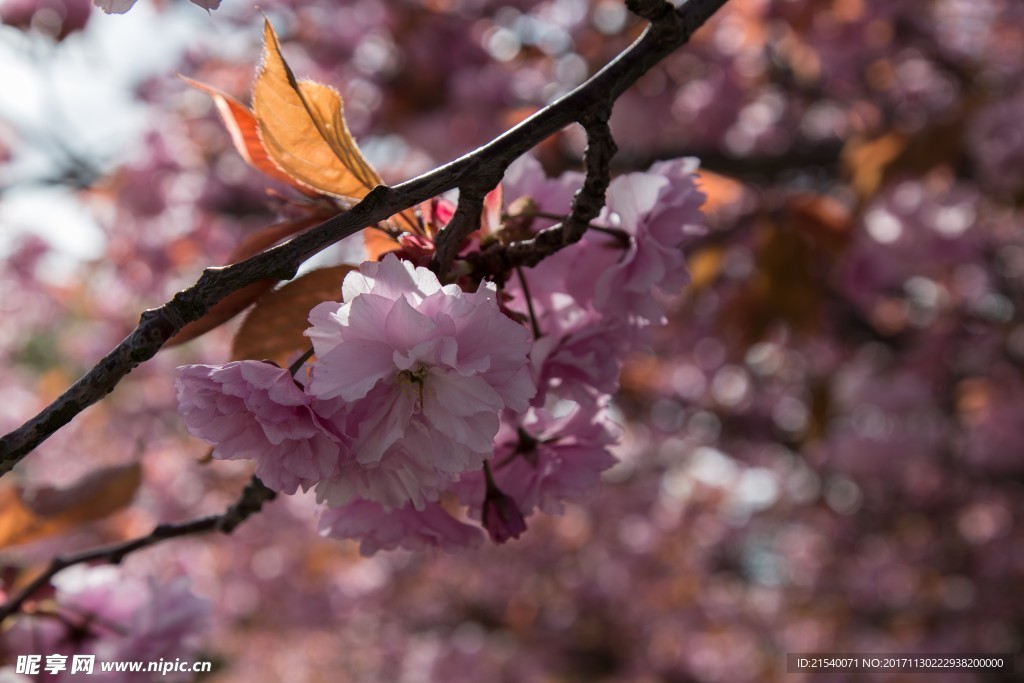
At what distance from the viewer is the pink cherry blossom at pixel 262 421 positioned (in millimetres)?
492

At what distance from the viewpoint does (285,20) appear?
3.12 m

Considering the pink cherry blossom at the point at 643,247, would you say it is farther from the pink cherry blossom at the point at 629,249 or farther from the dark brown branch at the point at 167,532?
the dark brown branch at the point at 167,532

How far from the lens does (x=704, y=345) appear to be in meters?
3.44

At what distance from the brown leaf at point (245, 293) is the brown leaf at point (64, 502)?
37cm

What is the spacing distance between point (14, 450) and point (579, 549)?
4696 millimetres

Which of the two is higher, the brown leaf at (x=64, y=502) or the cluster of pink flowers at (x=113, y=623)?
the brown leaf at (x=64, y=502)

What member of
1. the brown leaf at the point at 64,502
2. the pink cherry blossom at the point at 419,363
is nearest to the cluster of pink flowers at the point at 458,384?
the pink cherry blossom at the point at 419,363

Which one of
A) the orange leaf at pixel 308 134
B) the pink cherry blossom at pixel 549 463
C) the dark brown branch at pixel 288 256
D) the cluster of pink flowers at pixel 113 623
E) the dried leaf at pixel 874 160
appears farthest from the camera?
the dried leaf at pixel 874 160

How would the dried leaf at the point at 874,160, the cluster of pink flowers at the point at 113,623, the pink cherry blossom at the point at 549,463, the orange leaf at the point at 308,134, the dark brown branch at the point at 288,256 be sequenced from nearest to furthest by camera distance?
1. the dark brown branch at the point at 288,256
2. the orange leaf at the point at 308,134
3. the pink cherry blossom at the point at 549,463
4. the cluster of pink flowers at the point at 113,623
5. the dried leaf at the point at 874,160

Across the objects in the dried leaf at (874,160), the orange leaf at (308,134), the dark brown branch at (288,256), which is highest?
the dried leaf at (874,160)

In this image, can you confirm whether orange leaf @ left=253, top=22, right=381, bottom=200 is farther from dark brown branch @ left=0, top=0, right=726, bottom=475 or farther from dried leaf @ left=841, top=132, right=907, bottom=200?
dried leaf @ left=841, top=132, right=907, bottom=200

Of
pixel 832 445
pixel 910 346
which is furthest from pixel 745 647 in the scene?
pixel 910 346

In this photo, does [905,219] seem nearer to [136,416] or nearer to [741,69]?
[741,69]

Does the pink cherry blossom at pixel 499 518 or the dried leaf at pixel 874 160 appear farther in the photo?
the dried leaf at pixel 874 160
